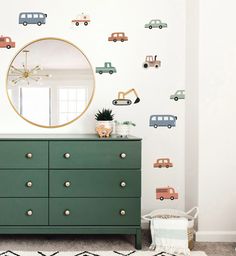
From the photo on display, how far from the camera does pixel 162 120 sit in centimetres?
330

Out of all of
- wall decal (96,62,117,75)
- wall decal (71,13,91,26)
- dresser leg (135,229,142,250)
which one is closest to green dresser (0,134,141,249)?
dresser leg (135,229,142,250)

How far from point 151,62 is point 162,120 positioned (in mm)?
539

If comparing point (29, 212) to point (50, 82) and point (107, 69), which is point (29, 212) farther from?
point (107, 69)

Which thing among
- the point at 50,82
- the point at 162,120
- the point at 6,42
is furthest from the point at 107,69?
the point at 6,42

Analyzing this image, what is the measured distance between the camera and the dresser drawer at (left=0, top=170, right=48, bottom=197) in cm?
275

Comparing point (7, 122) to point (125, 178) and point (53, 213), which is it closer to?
point (53, 213)

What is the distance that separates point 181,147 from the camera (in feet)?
10.9

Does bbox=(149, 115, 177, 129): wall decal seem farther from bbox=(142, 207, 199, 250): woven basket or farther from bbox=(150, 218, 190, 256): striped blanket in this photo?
bbox=(150, 218, 190, 256): striped blanket

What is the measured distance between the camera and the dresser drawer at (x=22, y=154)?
275cm

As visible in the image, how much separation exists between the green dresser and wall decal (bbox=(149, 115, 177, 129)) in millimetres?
581

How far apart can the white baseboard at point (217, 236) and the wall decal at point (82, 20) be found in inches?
82.4

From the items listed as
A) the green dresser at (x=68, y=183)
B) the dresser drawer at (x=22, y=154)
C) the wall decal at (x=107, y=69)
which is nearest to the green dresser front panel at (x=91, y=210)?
the green dresser at (x=68, y=183)

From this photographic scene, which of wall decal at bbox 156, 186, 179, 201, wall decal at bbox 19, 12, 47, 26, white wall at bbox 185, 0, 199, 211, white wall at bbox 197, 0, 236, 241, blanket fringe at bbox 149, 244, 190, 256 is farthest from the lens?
wall decal at bbox 156, 186, 179, 201

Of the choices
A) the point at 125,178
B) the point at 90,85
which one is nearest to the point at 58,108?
the point at 90,85
